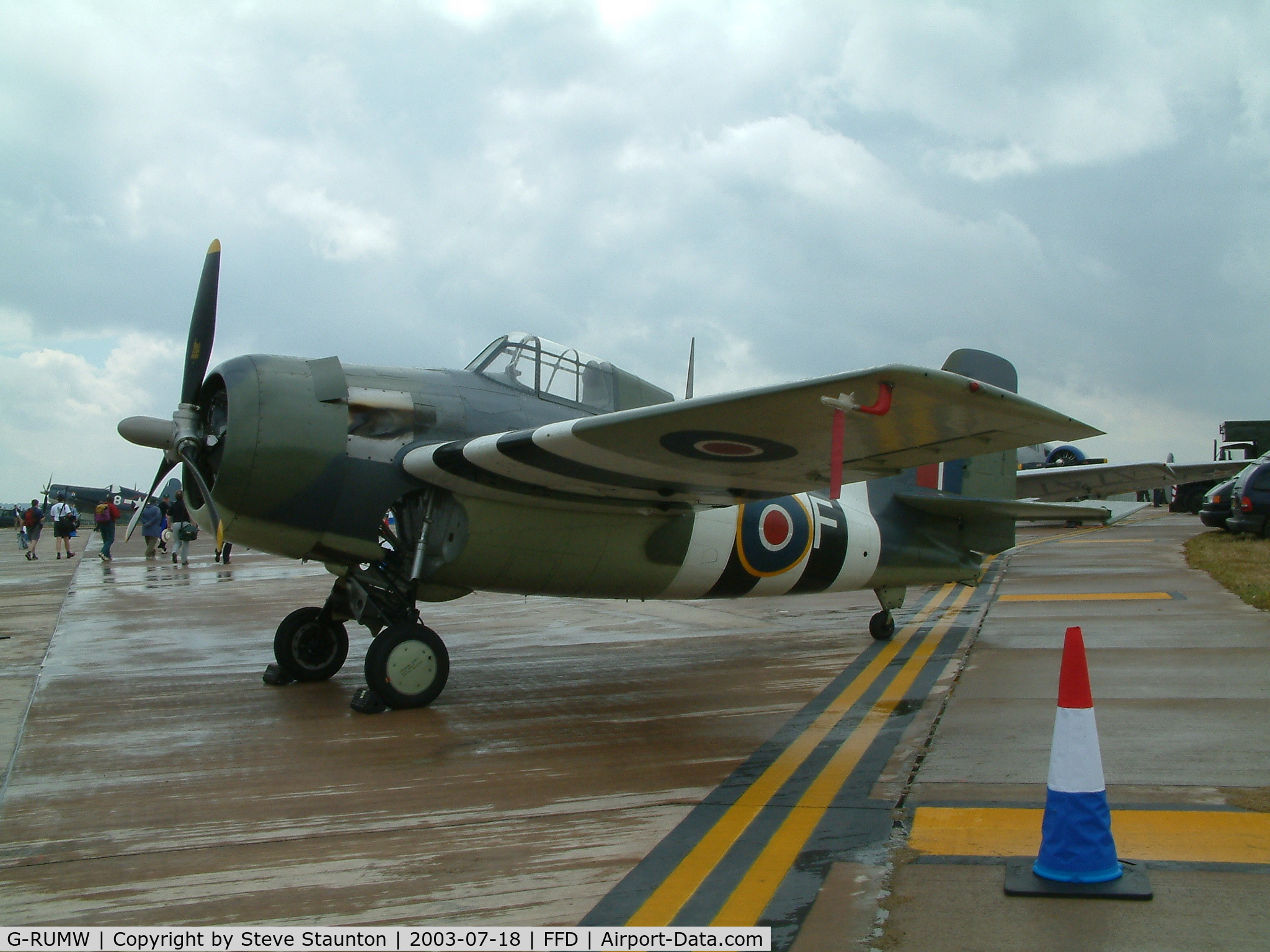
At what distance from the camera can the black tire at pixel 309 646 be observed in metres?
7.25

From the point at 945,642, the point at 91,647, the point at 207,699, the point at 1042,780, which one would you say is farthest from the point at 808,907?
the point at 91,647

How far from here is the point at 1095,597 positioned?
11.9 meters

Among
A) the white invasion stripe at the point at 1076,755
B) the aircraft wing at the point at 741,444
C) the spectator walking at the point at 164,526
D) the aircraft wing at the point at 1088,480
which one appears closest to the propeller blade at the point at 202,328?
the aircraft wing at the point at 741,444

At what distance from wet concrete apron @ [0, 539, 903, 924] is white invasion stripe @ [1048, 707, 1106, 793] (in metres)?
1.56

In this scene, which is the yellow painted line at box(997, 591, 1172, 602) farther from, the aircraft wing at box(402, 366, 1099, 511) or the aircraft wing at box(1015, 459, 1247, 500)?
the aircraft wing at box(402, 366, 1099, 511)

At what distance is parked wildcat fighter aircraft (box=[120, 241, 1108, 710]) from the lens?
A: 16.4 ft

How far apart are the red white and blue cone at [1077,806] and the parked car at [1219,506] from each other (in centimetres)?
2003

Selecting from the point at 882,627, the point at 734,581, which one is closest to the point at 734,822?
the point at 734,581

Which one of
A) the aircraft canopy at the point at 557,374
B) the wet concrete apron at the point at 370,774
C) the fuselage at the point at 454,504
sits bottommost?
the wet concrete apron at the point at 370,774

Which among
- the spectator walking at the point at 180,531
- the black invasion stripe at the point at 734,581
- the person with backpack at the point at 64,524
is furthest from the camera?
the person with backpack at the point at 64,524

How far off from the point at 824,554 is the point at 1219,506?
634 inches

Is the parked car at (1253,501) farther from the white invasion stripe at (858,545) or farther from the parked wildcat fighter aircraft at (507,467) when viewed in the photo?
the parked wildcat fighter aircraft at (507,467)

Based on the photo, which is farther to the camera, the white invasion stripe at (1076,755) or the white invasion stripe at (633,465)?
the white invasion stripe at (633,465)

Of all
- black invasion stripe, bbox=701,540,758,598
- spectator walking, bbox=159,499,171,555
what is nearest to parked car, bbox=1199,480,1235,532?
black invasion stripe, bbox=701,540,758,598
